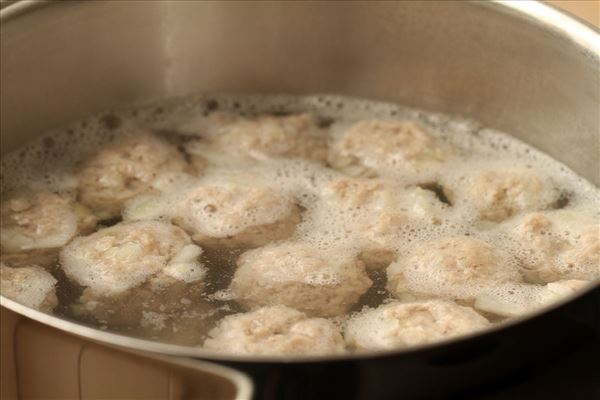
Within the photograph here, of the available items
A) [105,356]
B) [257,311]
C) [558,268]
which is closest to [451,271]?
[558,268]

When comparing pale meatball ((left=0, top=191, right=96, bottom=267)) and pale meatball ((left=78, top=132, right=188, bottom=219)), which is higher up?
pale meatball ((left=78, top=132, right=188, bottom=219))

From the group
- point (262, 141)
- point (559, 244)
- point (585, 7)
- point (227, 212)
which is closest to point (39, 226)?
point (227, 212)

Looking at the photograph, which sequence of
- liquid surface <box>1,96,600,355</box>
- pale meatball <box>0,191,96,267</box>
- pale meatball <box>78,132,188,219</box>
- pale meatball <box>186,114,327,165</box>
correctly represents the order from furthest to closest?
pale meatball <box>186,114,327,165</box>
pale meatball <box>78,132,188,219</box>
pale meatball <box>0,191,96,267</box>
liquid surface <box>1,96,600,355</box>

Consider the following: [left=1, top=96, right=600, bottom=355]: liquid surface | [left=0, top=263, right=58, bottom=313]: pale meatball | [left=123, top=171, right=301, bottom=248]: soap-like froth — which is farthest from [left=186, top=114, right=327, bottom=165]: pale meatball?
[left=0, top=263, right=58, bottom=313]: pale meatball

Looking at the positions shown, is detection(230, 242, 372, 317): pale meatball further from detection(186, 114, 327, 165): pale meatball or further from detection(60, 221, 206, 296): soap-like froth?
detection(186, 114, 327, 165): pale meatball

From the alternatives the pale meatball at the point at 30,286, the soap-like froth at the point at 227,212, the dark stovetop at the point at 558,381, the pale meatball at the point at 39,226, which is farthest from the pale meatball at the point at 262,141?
the dark stovetop at the point at 558,381

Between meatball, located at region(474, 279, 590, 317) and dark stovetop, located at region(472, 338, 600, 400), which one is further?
meatball, located at region(474, 279, 590, 317)

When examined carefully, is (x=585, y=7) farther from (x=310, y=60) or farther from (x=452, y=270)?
(x=452, y=270)
